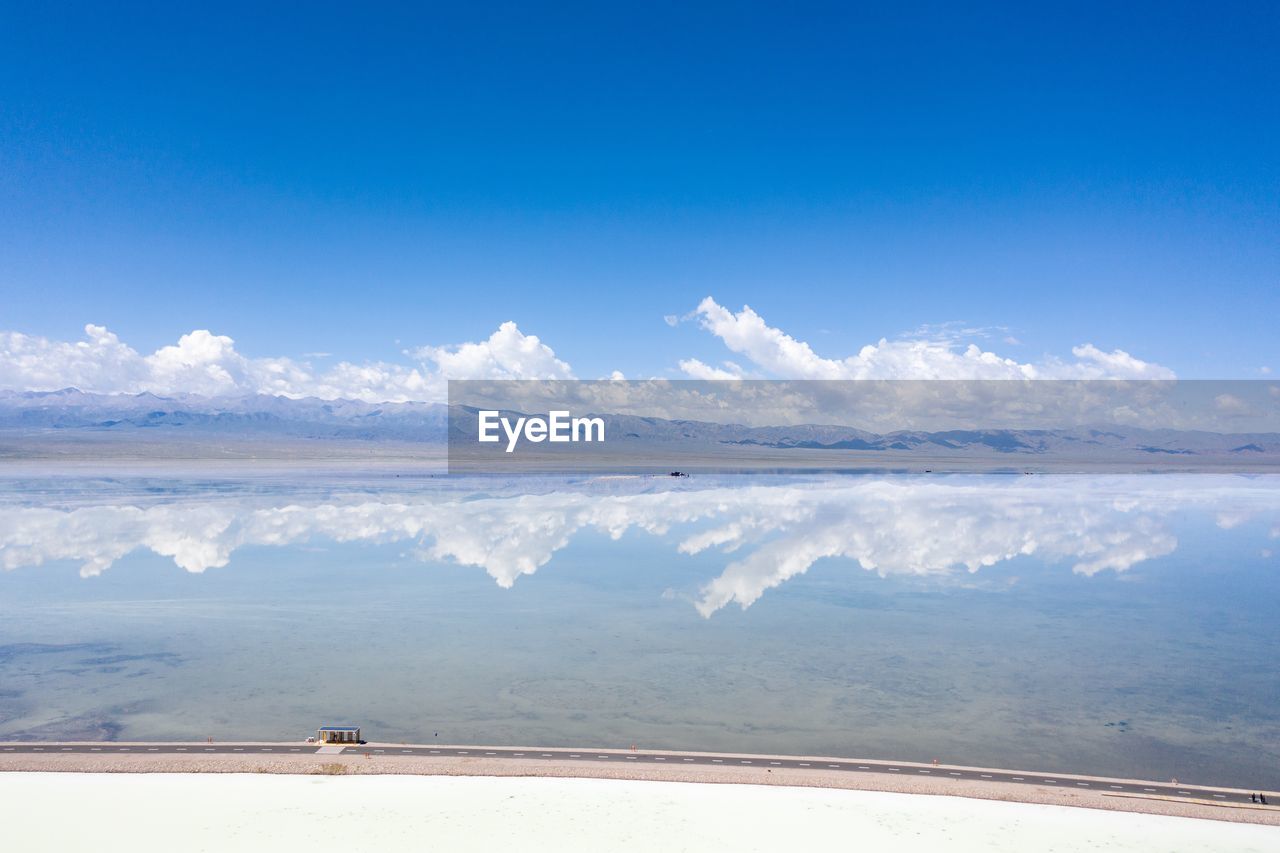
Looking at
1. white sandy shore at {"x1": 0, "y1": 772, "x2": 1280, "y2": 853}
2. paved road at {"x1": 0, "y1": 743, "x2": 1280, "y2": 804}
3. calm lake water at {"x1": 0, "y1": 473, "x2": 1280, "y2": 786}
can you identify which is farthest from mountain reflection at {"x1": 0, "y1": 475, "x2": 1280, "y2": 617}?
white sandy shore at {"x1": 0, "y1": 772, "x2": 1280, "y2": 853}

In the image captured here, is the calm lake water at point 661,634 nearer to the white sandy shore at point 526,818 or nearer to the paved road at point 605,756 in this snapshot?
the paved road at point 605,756

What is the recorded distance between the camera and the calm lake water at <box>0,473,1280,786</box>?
3278 cm

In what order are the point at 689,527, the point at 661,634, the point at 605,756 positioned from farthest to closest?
the point at 689,527 → the point at 661,634 → the point at 605,756

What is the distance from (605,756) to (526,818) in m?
4.58

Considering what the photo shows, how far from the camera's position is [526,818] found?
2631 centimetres

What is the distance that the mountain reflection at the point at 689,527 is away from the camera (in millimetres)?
66125

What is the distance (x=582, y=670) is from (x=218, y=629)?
20.8 metres

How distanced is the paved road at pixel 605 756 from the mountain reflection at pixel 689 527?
66.2 ft

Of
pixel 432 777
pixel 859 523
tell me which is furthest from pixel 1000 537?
pixel 432 777

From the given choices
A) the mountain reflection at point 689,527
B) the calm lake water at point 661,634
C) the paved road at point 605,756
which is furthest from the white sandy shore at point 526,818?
the mountain reflection at point 689,527

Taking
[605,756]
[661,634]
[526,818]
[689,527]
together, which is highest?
[689,527]

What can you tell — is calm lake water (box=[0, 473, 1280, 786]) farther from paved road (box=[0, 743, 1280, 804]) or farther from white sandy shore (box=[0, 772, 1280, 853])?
white sandy shore (box=[0, 772, 1280, 853])

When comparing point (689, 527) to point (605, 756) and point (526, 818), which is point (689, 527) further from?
point (526, 818)

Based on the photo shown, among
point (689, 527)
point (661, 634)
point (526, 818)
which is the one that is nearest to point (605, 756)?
point (526, 818)
